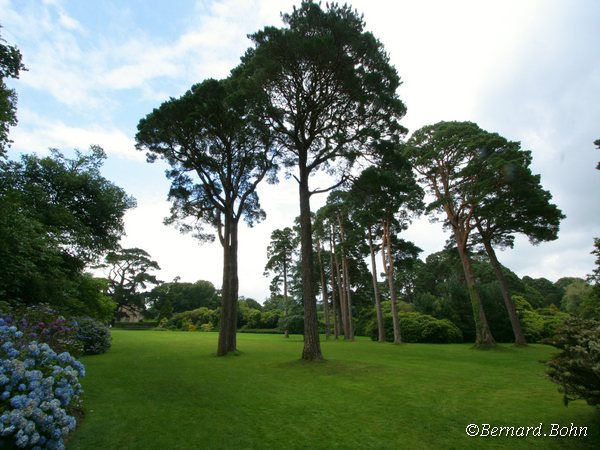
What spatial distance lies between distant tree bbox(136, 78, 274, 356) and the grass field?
6.81m

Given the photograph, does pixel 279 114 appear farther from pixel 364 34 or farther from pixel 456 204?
pixel 456 204

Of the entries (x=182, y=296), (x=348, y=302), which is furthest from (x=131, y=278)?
(x=348, y=302)

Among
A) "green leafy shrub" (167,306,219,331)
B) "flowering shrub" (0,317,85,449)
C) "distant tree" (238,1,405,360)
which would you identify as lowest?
"flowering shrub" (0,317,85,449)

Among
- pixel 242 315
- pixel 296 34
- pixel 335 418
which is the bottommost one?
pixel 335 418

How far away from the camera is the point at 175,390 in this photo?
737 centimetres

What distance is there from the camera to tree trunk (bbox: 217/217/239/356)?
15093mm

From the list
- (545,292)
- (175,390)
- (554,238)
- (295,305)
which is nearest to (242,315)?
(295,305)

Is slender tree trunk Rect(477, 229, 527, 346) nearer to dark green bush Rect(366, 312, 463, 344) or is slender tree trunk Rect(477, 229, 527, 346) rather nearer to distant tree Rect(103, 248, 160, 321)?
dark green bush Rect(366, 312, 463, 344)

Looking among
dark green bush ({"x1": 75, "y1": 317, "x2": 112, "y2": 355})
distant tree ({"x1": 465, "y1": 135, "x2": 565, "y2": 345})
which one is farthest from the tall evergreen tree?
dark green bush ({"x1": 75, "y1": 317, "x2": 112, "y2": 355})

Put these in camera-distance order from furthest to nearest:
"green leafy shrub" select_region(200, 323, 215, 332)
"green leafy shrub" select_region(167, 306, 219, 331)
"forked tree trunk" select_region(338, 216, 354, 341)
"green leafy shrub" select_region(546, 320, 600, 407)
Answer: "green leafy shrub" select_region(167, 306, 219, 331), "green leafy shrub" select_region(200, 323, 215, 332), "forked tree trunk" select_region(338, 216, 354, 341), "green leafy shrub" select_region(546, 320, 600, 407)

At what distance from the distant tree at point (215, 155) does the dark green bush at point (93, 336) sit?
549cm

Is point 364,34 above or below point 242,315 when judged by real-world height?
above

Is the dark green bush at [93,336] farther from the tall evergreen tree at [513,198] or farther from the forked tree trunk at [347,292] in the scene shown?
the tall evergreen tree at [513,198]

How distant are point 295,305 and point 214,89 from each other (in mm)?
22808
